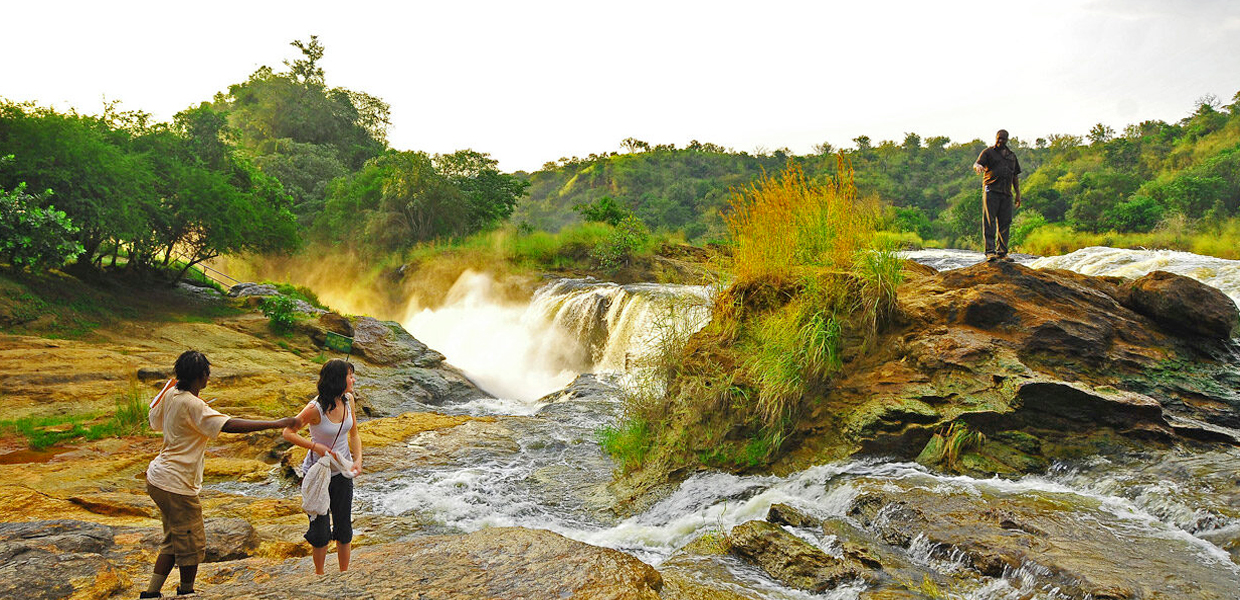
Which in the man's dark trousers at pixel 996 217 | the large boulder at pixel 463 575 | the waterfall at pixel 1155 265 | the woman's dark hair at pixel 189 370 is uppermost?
the man's dark trousers at pixel 996 217

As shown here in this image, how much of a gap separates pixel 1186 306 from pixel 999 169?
6.94 ft

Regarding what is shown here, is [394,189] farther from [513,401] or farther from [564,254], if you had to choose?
[513,401]

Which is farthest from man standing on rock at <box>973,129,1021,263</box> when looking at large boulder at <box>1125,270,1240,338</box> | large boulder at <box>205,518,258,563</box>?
large boulder at <box>205,518,258,563</box>

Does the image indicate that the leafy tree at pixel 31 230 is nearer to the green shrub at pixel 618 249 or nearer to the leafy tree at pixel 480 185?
the green shrub at pixel 618 249

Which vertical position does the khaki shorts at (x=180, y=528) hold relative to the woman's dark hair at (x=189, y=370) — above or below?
below

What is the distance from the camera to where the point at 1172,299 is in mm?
5609

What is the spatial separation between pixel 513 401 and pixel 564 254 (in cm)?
987

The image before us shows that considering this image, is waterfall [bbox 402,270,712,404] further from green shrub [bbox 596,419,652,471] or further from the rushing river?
green shrub [bbox 596,419,652,471]

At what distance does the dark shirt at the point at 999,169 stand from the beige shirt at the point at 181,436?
728cm

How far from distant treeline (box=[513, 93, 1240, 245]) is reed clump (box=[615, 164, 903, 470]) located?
0.42 metres

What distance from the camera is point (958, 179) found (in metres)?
47.6

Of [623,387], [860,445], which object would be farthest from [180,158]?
[860,445]

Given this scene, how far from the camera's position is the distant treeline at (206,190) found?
34.1ft

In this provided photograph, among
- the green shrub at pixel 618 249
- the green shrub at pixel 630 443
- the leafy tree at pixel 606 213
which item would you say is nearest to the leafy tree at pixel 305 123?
the leafy tree at pixel 606 213
